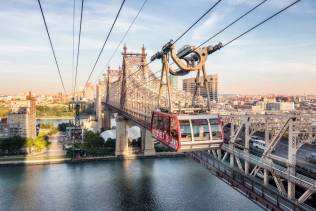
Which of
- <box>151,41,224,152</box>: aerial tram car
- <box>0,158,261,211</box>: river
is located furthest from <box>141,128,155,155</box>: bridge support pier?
<box>151,41,224,152</box>: aerial tram car

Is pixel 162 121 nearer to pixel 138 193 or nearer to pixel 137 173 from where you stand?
pixel 138 193

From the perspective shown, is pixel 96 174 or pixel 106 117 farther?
pixel 106 117

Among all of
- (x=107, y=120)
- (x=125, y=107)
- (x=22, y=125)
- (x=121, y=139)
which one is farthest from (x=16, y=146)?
(x=107, y=120)

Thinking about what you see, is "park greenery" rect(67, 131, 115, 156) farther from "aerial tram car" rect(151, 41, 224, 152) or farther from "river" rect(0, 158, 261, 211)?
"aerial tram car" rect(151, 41, 224, 152)

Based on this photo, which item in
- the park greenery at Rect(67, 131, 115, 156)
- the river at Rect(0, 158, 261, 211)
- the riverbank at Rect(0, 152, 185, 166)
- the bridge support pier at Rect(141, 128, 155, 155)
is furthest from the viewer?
the bridge support pier at Rect(141, 128, 155, 155)

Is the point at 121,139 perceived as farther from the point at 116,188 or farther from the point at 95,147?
the point at 116,188

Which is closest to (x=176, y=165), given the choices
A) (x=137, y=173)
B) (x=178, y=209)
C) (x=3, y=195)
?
(x=137, y=173)
